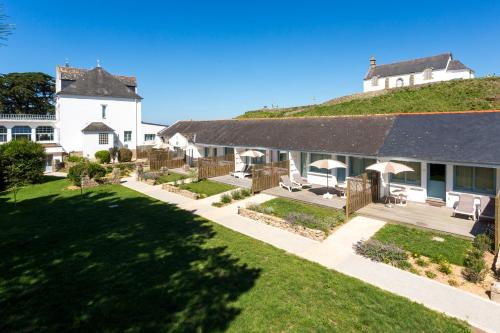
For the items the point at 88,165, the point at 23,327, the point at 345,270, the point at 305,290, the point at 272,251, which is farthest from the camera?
the point at 88,165

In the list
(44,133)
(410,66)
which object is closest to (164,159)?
(44,133)

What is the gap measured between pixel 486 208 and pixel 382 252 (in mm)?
7271

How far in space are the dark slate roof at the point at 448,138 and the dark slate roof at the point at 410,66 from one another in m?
45.5

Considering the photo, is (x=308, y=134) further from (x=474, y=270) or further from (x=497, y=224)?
(x=474, y=270)

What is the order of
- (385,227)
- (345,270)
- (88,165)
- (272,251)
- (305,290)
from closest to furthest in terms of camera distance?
(305,290) → (345,270) → (272,251) → (385,227) → (88,165)

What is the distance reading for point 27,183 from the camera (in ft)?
82.0

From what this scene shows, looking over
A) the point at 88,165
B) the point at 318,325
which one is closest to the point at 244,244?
the point at 318,325

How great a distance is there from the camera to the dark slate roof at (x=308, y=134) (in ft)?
61.8

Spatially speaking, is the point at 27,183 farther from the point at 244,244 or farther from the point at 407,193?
the point at 407,193

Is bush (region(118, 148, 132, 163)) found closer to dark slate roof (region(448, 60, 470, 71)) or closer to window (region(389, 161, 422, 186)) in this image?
window (region(389, 161, 422, 186))

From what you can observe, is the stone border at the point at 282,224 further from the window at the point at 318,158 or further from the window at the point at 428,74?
the window at the point at 428,74

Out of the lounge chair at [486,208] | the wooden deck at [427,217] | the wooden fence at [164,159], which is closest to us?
the wooden deck at [427,217]

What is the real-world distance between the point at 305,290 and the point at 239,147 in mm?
18235

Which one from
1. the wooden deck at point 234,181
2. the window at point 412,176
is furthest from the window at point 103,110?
the window at point 412,176
